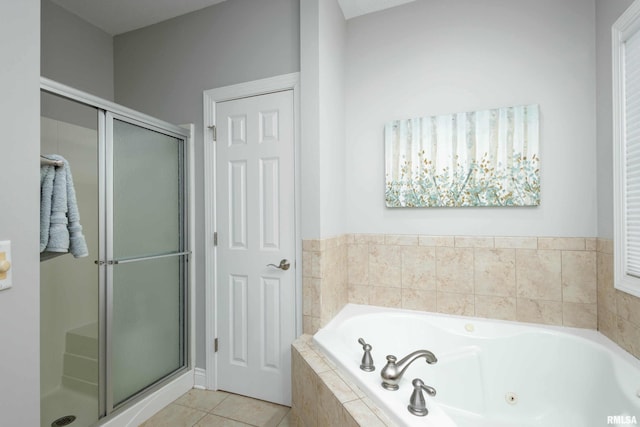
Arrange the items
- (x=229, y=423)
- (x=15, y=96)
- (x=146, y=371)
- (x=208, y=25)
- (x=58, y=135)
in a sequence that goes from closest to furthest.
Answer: (x=15, y=96) < (x=58, y=135) < (x=229, y=423) < (x=146, y=371) < (x=208, y=25)

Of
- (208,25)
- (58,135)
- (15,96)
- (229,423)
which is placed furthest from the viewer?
(208,25)

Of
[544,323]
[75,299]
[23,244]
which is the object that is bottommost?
[544,323]

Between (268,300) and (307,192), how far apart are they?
0.78 meters

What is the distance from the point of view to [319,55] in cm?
188

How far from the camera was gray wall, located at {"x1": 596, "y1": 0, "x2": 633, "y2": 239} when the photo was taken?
1.62 meters

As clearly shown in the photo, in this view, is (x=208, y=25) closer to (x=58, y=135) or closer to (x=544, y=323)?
(x=58, y=135)

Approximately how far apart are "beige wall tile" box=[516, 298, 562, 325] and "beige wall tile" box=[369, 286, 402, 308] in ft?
2.44

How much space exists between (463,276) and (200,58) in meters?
2.46

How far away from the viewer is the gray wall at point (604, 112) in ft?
5.31

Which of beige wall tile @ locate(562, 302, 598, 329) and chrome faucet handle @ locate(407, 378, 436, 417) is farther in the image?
beige wall tile @ locate(562, 302, 598, 329)

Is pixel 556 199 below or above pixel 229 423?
above

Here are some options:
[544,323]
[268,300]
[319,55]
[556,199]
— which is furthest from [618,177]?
[268,300]

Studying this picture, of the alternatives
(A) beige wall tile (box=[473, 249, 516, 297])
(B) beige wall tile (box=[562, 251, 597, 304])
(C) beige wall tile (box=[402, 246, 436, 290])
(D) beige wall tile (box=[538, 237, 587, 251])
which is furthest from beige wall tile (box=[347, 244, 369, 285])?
(B) beige wall tile (box=[562, 251, 597, 304])

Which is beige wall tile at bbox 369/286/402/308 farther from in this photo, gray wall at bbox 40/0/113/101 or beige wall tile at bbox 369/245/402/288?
gray wall at bbox 40/0/113/101
